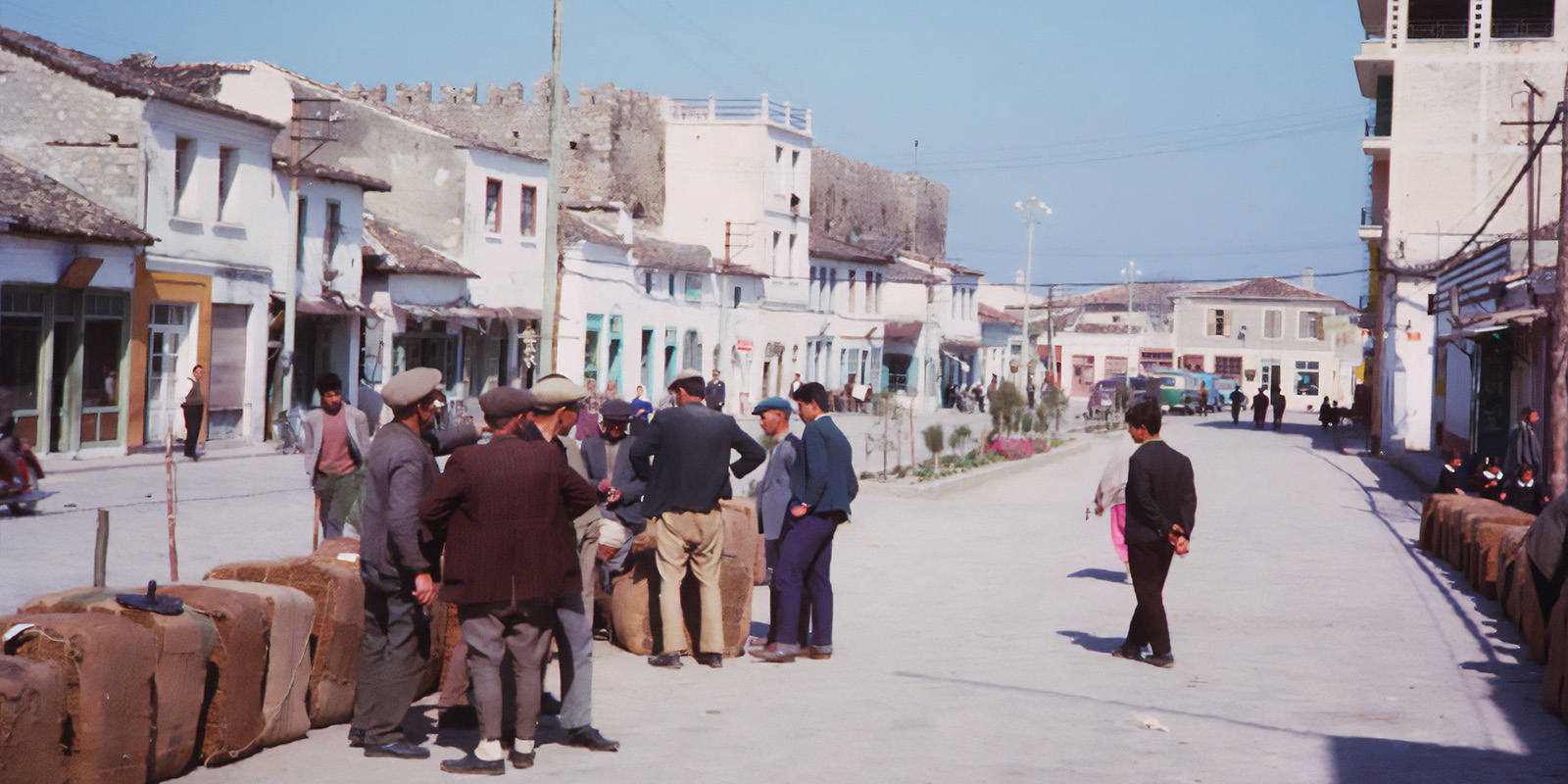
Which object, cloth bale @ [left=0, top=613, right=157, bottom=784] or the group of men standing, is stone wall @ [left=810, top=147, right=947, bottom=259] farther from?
cloth bale @ [left=0, top=613, right=157, bottom=784]

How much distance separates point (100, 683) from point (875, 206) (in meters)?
84.0

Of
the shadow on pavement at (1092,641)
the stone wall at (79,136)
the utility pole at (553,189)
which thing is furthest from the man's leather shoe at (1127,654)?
the stone wall at (79,136)

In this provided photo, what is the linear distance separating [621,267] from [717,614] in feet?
138

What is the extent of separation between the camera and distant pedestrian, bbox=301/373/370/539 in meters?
12.5

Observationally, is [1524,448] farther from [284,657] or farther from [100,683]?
[100,683]

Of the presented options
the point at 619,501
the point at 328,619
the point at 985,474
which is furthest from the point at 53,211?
the point at 328,619

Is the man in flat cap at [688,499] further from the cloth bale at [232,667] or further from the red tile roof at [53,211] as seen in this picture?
the red tile roof at [53,211]

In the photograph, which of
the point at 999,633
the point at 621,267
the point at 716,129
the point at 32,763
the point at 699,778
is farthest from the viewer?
the point at 716,129

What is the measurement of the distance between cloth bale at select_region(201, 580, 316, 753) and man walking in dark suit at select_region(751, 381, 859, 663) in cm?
348

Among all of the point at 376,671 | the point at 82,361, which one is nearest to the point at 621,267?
the point at 82,361

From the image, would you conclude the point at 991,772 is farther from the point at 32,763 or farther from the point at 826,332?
the point at 826,332

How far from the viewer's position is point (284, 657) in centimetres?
729

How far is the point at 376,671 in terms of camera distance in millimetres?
7395

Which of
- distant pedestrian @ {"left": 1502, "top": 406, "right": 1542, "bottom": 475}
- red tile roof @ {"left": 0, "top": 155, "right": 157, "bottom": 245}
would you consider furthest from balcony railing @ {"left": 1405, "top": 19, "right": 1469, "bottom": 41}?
red tile roof @ {"left": 0, "top": 155, "right": 157, "bottom": 245}
